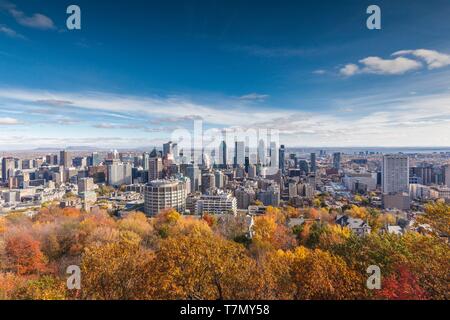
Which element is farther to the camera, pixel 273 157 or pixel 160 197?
pixel 273 157

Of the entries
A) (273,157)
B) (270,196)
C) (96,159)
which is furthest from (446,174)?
(96,159)

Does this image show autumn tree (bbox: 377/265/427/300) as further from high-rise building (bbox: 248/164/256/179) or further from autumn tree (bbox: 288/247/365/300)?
high-rise building (bbox: 248/164/256/179)

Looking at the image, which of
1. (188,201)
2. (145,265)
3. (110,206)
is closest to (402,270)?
(145,265)

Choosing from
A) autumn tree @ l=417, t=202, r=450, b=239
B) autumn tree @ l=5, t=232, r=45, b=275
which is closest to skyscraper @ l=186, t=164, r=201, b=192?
autumn tree @ l=5, t=232, r=45, b=275

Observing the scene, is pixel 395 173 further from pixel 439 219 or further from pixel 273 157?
pixel 439 219
